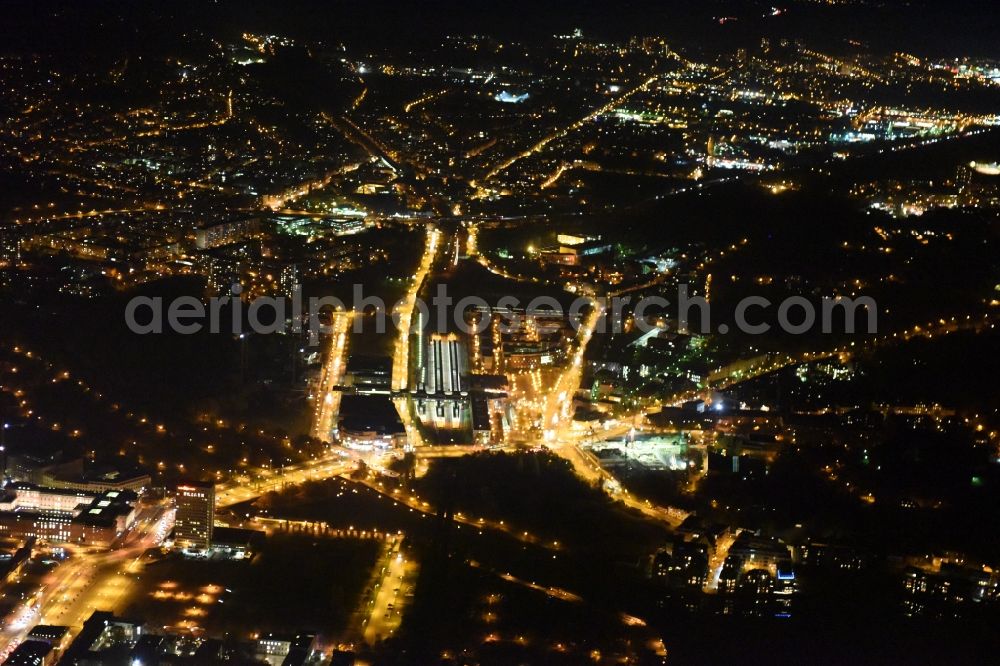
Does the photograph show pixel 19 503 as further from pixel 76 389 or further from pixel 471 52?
pixel 471 52

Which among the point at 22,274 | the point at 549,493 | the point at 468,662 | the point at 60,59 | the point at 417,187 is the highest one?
the point at 60,59

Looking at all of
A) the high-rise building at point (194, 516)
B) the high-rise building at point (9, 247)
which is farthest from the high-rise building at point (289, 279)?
the high-rise building at point (194, 516)

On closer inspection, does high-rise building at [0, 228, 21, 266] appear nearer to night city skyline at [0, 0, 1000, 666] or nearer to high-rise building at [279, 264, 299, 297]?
night city skyline at [0, 0, 1000, 666]

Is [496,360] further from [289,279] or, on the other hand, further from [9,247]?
[9,247]

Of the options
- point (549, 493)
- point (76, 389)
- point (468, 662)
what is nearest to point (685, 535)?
point (549, 493)

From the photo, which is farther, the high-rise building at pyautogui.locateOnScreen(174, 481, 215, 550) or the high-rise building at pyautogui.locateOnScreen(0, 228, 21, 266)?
the high-rise building at pyautogui.locateOnScreen(0, 228, 21, 266)

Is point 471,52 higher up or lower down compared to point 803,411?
higher up

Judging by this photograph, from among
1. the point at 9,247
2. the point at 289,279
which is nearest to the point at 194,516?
the point at 289,279

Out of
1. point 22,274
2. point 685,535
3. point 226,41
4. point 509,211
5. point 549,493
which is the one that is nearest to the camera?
point 685,535

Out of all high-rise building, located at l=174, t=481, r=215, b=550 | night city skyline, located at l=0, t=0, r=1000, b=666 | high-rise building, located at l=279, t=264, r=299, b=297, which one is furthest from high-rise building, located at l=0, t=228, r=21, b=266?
high-rise building, located at l=174, t=481, r=215, b=550
